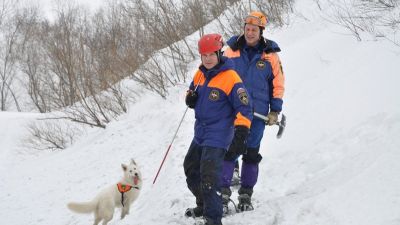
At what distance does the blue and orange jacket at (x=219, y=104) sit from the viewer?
12.9ft

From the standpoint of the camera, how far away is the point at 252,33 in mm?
4457

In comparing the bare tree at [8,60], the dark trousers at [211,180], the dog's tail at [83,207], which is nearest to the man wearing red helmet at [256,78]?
the dark trousers at [211,180]

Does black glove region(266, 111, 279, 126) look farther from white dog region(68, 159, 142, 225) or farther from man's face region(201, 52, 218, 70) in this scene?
white dog region(68, 159, 142, 225)

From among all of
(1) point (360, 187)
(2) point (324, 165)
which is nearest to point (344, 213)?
(1) point (360, 187)

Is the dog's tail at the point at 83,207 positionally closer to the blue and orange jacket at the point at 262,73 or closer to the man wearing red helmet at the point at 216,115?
the man wearing red helmet at the point at 216,115

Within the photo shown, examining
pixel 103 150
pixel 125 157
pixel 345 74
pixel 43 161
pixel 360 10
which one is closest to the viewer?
pixel 345 74

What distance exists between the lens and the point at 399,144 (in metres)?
4.32

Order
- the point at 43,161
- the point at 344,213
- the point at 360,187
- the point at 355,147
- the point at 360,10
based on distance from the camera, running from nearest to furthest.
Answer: the point at 344,213 < the point at 360,187 < the point at 355,147 < the point at 360,10 < the point at 43,161

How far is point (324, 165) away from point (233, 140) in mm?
2004

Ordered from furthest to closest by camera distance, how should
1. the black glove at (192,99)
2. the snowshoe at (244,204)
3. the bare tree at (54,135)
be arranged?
the bare tree at (54,135)
the snowshoe at (244,204)
the black glove at (192,99)

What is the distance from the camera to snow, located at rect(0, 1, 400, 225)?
3.92 m

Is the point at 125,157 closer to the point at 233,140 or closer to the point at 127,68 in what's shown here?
the point at 127,68

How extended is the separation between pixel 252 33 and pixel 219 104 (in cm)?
94

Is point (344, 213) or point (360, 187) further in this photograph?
point (360, 187)
